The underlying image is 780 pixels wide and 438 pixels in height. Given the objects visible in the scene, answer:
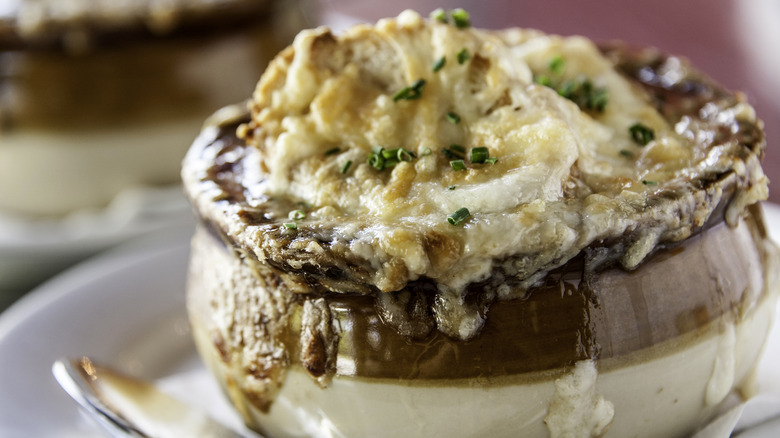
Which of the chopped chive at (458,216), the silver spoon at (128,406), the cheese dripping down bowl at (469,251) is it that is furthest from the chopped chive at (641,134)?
the silver spoon at (128,406)

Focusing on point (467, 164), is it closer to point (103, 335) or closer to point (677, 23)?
point (103, 335)

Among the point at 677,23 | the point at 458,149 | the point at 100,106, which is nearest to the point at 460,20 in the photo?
the point at 458,149

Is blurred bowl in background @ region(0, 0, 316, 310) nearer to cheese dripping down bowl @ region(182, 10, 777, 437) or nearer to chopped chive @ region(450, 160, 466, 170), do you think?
cheese dripping down bowl @ region(182, 10, 777, 437)

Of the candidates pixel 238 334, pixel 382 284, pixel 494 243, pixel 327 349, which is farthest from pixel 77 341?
pixel 494 243

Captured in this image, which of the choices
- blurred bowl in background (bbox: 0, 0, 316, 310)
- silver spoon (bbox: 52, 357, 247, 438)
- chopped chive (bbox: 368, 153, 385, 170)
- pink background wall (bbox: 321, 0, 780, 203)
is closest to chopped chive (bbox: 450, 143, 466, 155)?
chopped chive (bbox: 368, 153, 385, 170)

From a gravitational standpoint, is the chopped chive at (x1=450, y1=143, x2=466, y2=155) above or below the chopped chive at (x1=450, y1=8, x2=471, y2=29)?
below

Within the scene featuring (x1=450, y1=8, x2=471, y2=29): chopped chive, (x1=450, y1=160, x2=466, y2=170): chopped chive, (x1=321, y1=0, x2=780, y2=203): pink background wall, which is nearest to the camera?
(x1=450, y1=160, x2=466, y2=170): chopped chive
